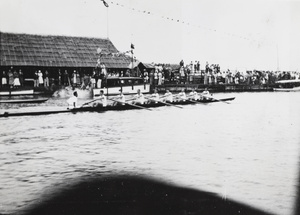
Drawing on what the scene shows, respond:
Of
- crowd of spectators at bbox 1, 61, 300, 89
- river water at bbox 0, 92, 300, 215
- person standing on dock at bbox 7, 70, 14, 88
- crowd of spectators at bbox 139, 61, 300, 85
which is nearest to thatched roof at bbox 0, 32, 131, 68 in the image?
crowd of spectators at bbox 1, 61, 300, 89

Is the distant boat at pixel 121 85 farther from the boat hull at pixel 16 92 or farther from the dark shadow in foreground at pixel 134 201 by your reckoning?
the dark shadow in foreground at pixel 134 201

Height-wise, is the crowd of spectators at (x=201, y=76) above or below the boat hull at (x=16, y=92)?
above

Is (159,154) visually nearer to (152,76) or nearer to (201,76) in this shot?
(152,76)

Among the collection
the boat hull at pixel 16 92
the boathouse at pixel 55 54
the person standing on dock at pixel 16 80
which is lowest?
the boat hull at pixel 16 92

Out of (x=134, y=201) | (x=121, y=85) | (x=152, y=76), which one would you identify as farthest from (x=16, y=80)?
(x=134, y=201)

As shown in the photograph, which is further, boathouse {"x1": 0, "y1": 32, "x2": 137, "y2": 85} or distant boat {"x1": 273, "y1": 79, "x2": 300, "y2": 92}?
distant boat {"x1": 273, "y1": 79, "x2": 300, "y2": 92}

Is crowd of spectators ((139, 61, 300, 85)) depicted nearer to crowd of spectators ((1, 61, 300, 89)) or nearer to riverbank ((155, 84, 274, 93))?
crowd of spectators ((1, 61, 300, 89))

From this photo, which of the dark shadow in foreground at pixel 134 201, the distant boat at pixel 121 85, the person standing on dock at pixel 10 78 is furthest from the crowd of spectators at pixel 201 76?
the dark shadow in foreground at pixel 134 201
